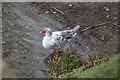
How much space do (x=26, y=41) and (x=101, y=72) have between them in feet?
9.69

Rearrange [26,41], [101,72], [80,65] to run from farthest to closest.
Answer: [26,41] → [80,65] → [101,72]

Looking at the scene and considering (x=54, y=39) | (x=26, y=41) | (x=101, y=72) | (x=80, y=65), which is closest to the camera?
(x=101, y=72)

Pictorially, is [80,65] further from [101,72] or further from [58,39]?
[101,72]

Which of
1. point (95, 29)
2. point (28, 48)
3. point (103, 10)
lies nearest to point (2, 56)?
point (28, 48)

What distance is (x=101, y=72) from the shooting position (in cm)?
808

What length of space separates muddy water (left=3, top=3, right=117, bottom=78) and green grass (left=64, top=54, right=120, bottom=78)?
3.31ft

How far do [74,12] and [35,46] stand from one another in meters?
2.74

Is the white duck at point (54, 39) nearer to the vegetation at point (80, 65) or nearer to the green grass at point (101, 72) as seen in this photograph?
the vegetation at point (80, 65)

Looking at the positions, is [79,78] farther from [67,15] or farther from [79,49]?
[67,15]

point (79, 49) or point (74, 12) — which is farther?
point (74, 12)

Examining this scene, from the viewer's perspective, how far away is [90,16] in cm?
1229

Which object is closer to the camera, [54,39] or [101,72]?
[101,72]

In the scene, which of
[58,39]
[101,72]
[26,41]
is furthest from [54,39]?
[101,72]

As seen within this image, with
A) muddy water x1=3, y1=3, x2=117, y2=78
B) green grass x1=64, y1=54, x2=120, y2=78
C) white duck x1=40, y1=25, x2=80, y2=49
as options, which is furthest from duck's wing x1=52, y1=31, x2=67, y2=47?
green grass x1=64, y1=54, x2=120, y2=78
